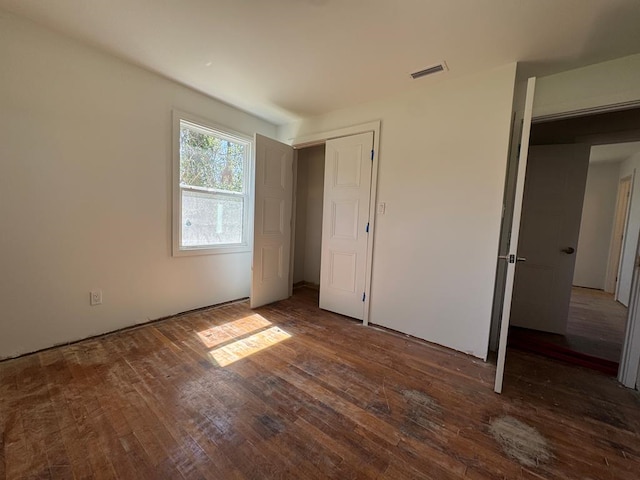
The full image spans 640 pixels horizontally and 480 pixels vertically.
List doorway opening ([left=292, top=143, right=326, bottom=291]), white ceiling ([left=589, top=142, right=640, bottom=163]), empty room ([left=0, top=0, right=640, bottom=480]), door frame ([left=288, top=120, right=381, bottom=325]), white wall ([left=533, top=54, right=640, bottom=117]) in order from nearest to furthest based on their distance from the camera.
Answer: empty room ([left=0, top=0, right=640, bottom=480])
white wall ([left=533, top=54, right=640, bottom=117])
door frame ([left=288, top=120, right=381, bottom=325])
white ceiling ([left=589, top=142, right=640, bottom=163])
doorway opening ([left=292, top=143, right=326, bottom=291])

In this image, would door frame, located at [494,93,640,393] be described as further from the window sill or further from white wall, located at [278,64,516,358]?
the window sill

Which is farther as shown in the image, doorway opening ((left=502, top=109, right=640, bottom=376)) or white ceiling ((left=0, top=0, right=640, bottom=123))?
doorway opening ((left=502, top=109, right=640, bottom=376))

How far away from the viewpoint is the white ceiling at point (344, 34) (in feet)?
5.23

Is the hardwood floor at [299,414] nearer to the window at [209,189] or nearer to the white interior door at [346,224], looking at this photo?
the white interior door at [346,224]

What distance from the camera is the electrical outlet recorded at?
2.29 meters

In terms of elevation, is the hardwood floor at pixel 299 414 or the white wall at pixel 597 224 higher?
the white wall at pixel 597 224

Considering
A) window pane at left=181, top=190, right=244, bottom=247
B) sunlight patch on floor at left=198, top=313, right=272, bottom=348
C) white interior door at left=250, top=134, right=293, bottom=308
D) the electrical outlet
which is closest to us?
the electrical outlet

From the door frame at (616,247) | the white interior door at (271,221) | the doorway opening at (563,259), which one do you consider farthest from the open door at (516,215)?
the door frame at (616,247)

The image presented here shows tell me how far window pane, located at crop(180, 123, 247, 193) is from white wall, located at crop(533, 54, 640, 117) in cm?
320

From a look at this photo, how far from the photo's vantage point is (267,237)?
3.34 metres

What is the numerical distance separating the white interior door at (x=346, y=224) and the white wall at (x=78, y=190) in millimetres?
1701

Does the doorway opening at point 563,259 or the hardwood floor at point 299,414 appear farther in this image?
the doorway opening at point 563,259

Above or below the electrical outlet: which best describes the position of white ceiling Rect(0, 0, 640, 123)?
above

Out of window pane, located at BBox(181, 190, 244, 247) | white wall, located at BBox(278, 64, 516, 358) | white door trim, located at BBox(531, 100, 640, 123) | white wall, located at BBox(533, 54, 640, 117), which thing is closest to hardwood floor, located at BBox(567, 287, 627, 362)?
white wall, located at BBox(278, 64, 516, 358)
